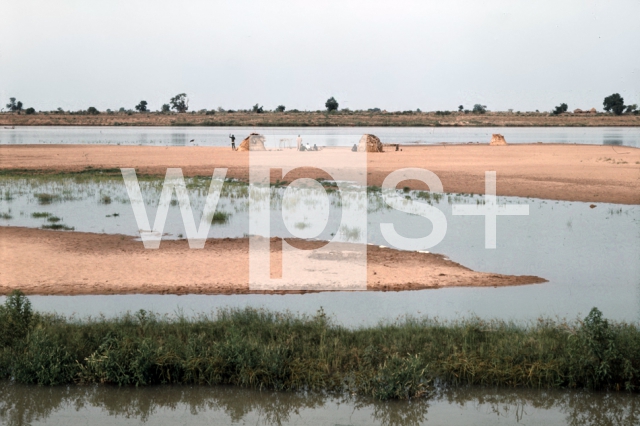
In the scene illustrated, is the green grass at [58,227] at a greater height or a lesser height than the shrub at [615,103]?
lesser

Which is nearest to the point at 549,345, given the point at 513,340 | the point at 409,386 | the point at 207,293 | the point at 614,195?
the point at 513,340

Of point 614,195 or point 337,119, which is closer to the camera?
point 614,195


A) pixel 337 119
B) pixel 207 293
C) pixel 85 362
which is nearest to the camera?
pixel 85 362

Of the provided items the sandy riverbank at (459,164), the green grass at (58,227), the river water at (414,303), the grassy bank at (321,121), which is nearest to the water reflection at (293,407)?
the river water at (414,303)

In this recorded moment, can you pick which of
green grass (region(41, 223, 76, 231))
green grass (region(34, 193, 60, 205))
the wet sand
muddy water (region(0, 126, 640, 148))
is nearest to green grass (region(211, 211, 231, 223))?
the wet sand

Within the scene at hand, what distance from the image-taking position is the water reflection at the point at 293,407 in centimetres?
705

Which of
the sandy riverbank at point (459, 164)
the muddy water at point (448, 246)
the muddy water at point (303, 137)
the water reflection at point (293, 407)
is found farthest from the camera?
the muddy water at point (303, 137)

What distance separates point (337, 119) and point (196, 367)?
3835 inches

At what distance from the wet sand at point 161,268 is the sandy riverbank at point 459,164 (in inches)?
420

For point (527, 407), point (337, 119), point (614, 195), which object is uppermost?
point (337, 119)

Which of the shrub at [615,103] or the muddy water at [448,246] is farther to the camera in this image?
the shrub at [615,103]

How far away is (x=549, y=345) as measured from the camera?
802 cm

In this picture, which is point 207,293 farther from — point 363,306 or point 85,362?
point 85,362

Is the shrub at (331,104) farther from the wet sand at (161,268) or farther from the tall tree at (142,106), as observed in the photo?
the wet sand at (161,268)
